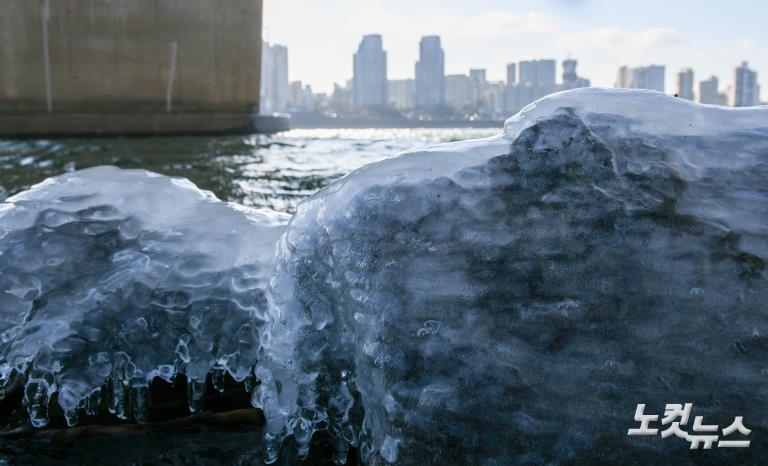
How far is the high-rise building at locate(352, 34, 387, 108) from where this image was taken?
160 ft

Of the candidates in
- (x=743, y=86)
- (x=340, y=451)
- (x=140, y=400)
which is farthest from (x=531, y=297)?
(x=743, y=86)

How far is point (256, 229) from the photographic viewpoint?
7.69ft

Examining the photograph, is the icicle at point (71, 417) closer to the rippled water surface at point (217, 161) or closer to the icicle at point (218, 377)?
the icicle at point (218, 377)

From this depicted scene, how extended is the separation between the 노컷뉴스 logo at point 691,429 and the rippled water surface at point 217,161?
255cm

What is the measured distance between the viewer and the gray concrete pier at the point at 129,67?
41.9ft

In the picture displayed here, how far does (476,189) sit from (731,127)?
0.61 metres

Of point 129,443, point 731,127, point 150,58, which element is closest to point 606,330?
point 731,127

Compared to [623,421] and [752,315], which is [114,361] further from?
[752,315]

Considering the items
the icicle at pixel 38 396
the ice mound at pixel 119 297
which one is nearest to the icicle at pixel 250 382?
the ice mound at pixel 119 297

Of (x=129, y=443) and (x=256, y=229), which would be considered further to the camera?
(x=256, y=229)

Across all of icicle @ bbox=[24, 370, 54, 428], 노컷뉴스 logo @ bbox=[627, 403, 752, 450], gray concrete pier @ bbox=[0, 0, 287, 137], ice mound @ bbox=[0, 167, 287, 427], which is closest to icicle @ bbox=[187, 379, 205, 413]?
ice mound @ bbox=[0, 167, 287, 427]

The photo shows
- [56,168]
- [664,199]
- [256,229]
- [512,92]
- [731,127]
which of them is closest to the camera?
[664,199]

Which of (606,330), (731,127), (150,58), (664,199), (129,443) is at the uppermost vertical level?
(150,58)

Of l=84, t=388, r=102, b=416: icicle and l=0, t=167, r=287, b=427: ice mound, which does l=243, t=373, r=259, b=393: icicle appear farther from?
l=84, t=388, r=102, b=416: icicle
